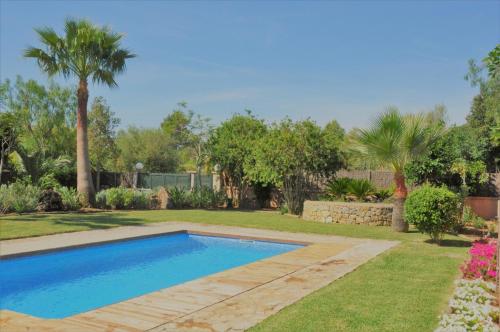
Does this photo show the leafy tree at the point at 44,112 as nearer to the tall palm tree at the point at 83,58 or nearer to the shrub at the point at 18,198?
the tall palm tree at the point at 83,58

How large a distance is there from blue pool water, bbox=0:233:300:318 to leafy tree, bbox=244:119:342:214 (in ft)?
20.7

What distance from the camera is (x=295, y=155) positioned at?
18.4 m

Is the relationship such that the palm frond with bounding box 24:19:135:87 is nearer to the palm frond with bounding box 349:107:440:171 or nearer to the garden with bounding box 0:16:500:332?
the garden with bounding box 0:16:500:332

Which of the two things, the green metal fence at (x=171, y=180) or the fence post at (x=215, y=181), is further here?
the green metal fence at (x=171, y=180)

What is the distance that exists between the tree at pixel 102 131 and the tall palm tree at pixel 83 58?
1556cm

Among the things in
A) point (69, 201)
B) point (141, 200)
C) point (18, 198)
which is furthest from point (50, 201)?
point (141, 200)

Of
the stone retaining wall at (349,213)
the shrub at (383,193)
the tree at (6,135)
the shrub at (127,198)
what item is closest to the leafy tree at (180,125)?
the shrub at (127,198)

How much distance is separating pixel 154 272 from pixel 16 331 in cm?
494

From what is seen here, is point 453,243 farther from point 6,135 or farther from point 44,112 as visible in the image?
point 44,112

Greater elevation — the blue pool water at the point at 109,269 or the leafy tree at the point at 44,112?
the leafy tree at the point at 44,112

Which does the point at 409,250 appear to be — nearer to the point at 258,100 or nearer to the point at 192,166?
the point at 258,100

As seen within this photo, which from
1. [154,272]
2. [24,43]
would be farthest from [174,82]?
[154,272]

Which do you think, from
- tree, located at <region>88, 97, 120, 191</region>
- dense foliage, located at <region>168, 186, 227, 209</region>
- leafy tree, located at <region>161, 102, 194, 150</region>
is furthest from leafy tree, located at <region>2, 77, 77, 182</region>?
dense foliage, located at <region>168, 186, 227, 209</region>

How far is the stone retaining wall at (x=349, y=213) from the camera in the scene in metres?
15.6
